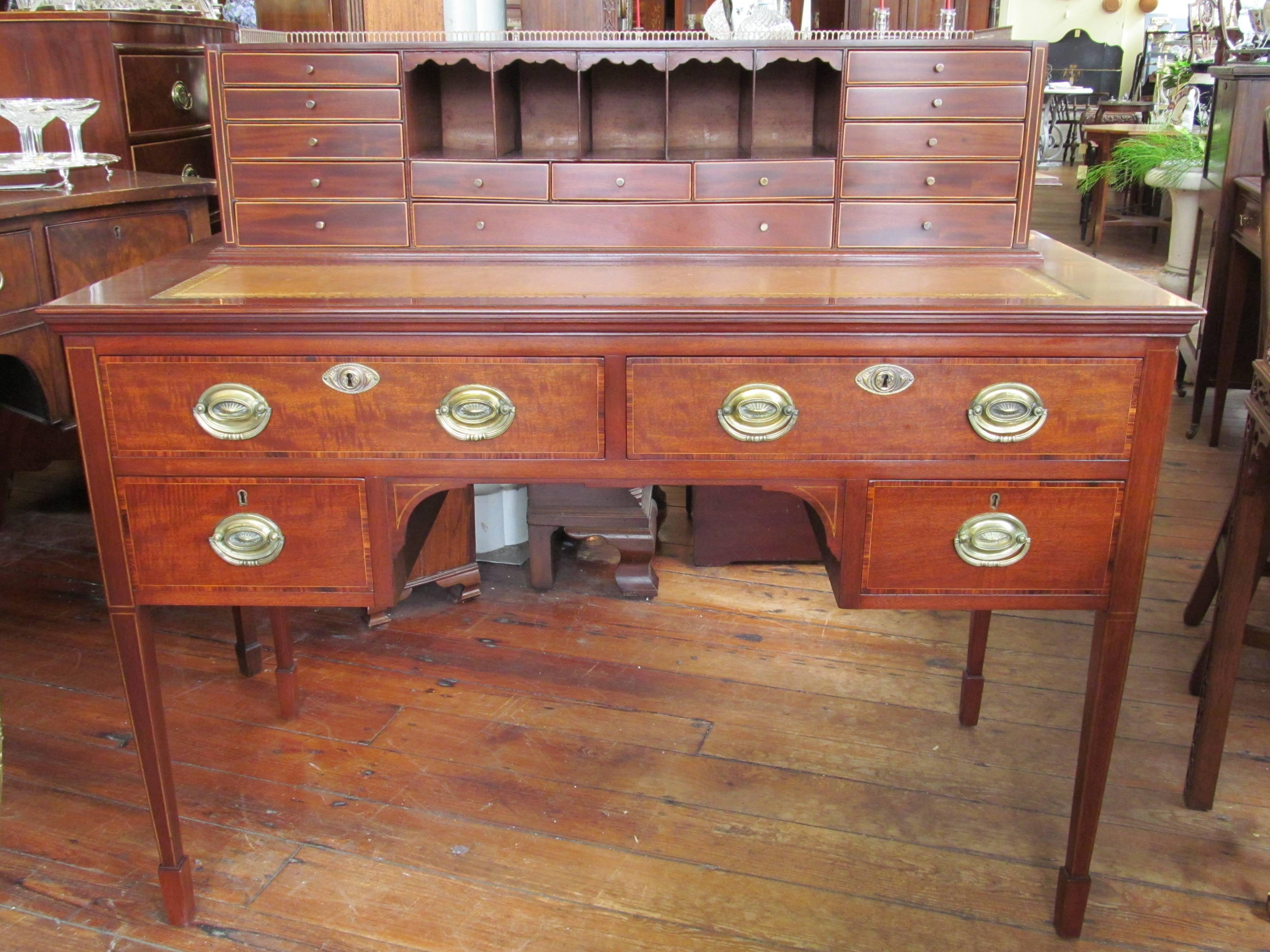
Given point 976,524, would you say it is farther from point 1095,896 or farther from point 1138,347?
point 1095,896

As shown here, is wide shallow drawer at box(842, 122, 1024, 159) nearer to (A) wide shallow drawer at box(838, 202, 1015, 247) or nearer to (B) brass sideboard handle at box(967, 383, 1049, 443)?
(A) wide shallow drawer at box(838, 202, 1015, 247)

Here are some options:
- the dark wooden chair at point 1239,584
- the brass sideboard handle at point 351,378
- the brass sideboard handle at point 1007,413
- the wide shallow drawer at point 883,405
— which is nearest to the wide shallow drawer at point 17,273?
the brass sideboard handle at point 351,378

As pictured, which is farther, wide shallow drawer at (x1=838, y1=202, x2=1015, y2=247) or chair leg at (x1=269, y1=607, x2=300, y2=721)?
chair leg at (x1=269, y1=607, x2=300, y2=721)

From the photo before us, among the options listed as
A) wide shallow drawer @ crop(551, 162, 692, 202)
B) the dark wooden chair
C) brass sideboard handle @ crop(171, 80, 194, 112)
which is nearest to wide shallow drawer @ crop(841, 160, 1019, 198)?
wide shallow drawer @ crop(551, 162, 692, 202)

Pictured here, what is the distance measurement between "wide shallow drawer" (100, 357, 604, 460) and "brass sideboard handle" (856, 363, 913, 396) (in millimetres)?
334

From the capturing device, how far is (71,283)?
2371 millimetres

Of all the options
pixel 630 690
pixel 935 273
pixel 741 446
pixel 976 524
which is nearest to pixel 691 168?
pixel 935 273

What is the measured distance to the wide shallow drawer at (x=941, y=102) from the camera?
178 cm

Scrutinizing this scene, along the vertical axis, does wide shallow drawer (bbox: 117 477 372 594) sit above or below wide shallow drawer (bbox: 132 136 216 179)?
below

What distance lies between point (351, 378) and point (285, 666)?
0.92m

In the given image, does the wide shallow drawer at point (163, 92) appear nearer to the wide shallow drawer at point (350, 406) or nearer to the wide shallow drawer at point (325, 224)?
the wide shallow drawer at point (325, 224)

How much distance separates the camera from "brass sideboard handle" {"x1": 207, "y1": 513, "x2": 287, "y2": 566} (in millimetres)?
1508

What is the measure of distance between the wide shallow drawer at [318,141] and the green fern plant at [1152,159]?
4627mm

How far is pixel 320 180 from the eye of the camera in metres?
1.83
